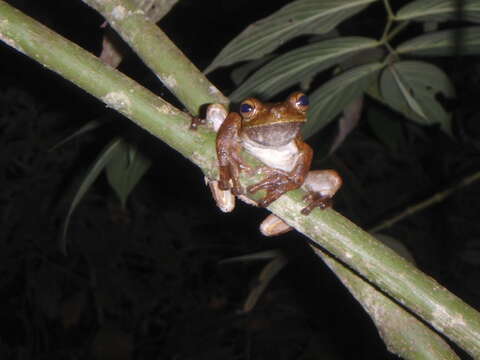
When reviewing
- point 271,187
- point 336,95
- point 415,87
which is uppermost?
point 271,187

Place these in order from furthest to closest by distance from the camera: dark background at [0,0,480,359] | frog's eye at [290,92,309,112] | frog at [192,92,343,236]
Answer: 1. dark background at [0,0,480,359]
2. frog's eye at [290,92,309,112]
3. frog at [192,92,343,236]

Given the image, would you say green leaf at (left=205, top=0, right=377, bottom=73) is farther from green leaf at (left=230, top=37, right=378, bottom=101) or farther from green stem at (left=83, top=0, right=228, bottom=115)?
green stem at (left=83, top=0, right=228, bottom=115)

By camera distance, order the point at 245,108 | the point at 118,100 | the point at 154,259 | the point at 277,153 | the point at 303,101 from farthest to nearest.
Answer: the point at 154,259
the point at 277,153
the point at 303,101
the point at 245,108
the point at 118,100

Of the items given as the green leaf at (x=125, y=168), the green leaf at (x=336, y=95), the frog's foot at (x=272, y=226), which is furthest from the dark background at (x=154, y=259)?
the frog's foot at (x=272, y=226)

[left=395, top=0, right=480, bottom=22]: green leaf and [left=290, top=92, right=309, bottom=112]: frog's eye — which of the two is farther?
[left=395, top=0, right=480, bottom=22]: green leaf

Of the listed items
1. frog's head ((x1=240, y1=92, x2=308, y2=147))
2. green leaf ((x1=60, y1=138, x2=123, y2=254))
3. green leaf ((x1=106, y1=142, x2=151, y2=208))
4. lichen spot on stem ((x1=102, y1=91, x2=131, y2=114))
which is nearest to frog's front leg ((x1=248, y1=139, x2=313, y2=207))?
lichen spot on stem ((x1=102, y1=91, x2=131, y2=114))

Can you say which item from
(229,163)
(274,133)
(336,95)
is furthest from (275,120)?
(229,163)

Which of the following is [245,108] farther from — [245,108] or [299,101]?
[299,101]
